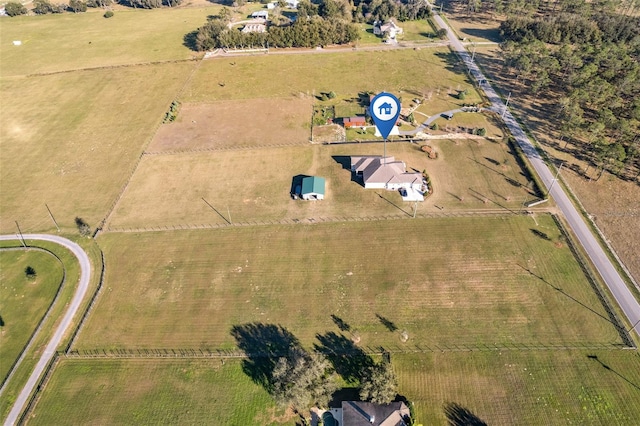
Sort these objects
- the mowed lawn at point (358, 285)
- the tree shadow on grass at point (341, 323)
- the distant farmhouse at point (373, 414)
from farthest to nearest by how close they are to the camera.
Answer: the tree shadow on grass at point (341, 323)
the mowed lawn at point (358, 285)
the distant farmhouse at point (373, 414)

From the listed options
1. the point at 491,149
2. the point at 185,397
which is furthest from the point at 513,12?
the point at 185,397

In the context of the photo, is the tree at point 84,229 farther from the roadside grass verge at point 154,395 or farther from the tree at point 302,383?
the tree at point 302,383

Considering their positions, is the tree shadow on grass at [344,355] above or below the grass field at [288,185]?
below

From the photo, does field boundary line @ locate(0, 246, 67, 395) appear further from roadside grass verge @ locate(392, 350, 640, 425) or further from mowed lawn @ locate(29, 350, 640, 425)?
roadside grass verge @ locate(392, 350, 640, 425)

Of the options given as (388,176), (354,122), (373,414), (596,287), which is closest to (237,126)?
(354,122)

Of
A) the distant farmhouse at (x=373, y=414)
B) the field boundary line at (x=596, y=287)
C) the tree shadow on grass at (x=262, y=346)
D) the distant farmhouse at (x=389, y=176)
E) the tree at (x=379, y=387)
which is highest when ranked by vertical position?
the distant farmhouse at (x=389, y=176)

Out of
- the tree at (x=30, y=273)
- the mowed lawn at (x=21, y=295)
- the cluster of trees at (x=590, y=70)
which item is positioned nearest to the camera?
the mowed lawn at (x=21, y=295)

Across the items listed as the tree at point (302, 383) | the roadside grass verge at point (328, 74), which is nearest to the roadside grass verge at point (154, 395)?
the tree at point (302, 383)

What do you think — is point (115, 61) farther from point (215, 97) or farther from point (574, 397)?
point (574, 397)
